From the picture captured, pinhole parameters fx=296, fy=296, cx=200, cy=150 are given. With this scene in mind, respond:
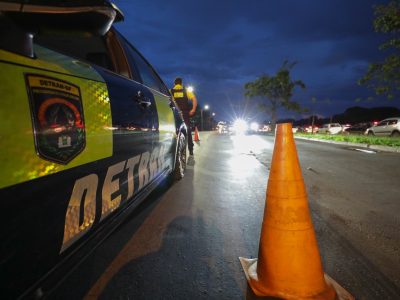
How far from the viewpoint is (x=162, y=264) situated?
206 centimetres

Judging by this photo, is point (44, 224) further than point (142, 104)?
No

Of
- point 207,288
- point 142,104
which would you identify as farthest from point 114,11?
point 207,288

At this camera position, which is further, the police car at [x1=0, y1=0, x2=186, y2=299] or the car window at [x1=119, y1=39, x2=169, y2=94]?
the car window at [x1=119, y1=39, x2=169, y2=94]

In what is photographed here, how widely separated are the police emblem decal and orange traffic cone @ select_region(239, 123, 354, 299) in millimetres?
1152

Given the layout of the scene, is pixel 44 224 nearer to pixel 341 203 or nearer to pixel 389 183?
pixel 341 203

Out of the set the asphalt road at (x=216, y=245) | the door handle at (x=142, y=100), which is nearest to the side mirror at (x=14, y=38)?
the door handle at (x=142, y=100)

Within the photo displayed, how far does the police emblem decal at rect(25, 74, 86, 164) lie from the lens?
1079 mm

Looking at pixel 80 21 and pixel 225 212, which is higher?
pixel 80 21

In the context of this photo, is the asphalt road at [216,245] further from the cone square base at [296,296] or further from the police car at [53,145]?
the police car at [53,145]

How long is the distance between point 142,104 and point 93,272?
1.26 meters

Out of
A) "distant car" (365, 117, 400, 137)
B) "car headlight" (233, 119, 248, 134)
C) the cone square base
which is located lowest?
"car headlight" (233, 119, 248, 134)

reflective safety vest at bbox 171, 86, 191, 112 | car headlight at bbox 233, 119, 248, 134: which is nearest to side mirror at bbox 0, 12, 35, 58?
reflective safety vest at bbox 171, 86, 191, 112

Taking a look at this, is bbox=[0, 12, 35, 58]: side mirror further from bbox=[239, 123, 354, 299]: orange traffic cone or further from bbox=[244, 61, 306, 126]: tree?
bbox=[244, 61, 306, 126]: tree

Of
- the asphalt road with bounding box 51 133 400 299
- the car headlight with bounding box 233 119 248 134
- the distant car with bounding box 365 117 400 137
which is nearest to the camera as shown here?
the asphalt road with bounding box 51 133 400 299
